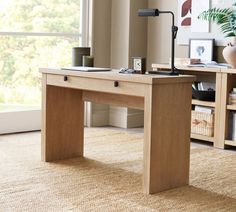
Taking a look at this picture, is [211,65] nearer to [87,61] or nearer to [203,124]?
[203,124]

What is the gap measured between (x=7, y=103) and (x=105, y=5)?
153 centimetres

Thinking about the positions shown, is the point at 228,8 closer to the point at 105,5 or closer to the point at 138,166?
the point at 105,5

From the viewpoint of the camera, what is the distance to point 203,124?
458 cm

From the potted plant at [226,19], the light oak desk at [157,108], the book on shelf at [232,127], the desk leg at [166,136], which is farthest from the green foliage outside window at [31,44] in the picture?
the desk leg at [166,136]

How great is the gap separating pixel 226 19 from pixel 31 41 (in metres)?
1.97

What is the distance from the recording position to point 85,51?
3.85 metres

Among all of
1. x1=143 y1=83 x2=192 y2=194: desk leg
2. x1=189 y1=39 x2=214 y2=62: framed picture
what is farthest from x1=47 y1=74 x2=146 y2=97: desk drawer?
x1=189 y1=39 x2=214 y2=62: framed picture

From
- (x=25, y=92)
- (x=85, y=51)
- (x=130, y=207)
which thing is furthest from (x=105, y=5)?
(x=130, y=207)

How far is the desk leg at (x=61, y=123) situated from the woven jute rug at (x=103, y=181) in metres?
0.11

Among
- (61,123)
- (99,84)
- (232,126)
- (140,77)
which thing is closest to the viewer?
(140,77)

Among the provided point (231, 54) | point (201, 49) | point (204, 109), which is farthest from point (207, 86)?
point (231, 54)

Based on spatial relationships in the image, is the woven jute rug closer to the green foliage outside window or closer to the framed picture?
the green foliage outside window

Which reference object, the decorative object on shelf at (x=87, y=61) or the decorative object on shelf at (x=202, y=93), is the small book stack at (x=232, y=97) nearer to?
the decorative object on shelf at (x=202, y=93)

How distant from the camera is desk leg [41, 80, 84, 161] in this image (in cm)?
380
